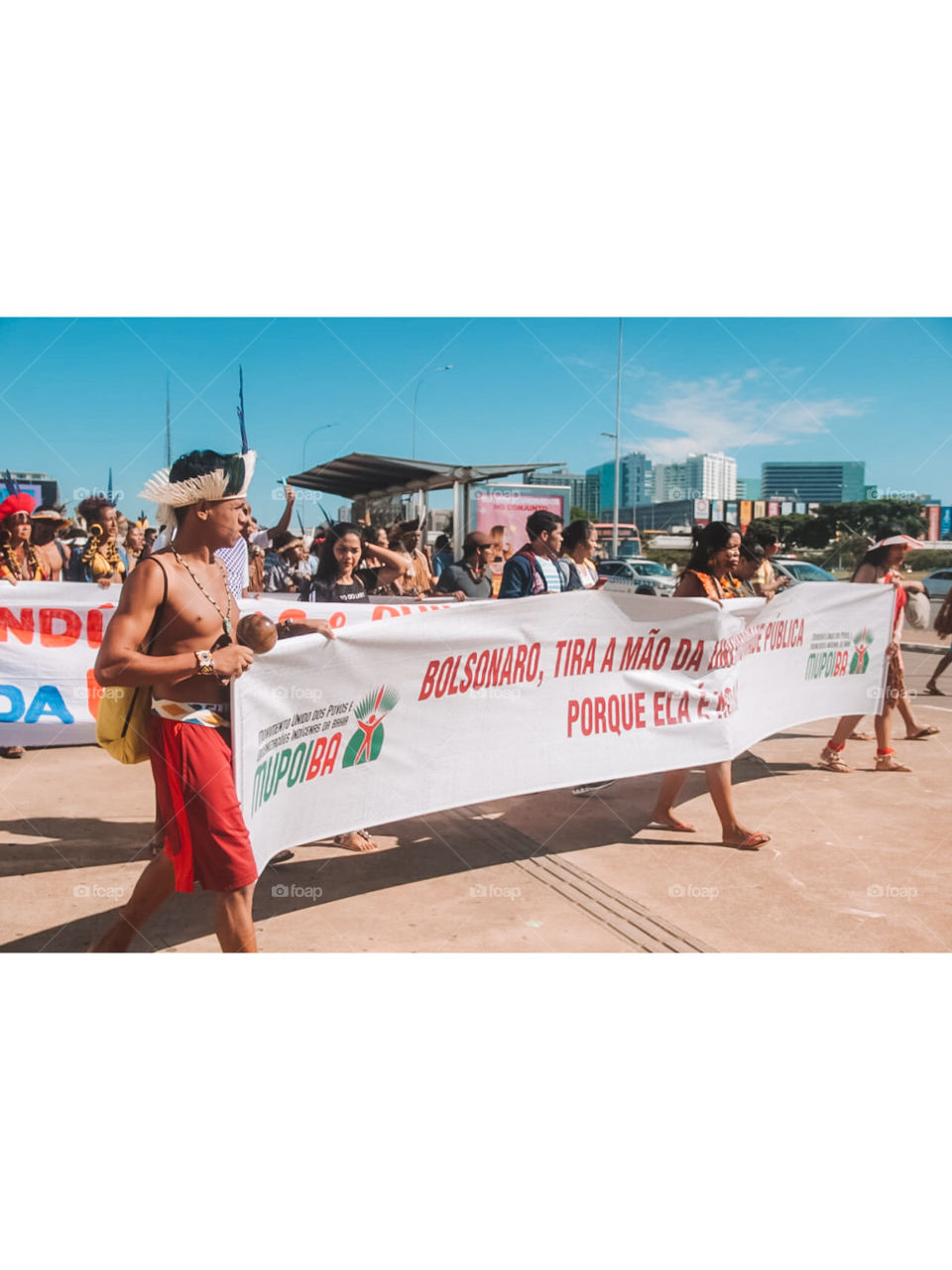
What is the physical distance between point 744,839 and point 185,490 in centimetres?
324

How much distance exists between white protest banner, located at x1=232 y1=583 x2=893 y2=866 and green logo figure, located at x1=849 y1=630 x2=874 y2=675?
1135 millimetres

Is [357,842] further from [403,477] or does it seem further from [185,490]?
[403,477]

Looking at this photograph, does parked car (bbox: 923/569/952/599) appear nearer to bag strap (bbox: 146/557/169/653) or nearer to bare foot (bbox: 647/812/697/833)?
bare foot (bbox: 647/812/697/833)

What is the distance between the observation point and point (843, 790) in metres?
6.05

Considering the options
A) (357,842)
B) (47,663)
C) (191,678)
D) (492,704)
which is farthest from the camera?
(47,663)

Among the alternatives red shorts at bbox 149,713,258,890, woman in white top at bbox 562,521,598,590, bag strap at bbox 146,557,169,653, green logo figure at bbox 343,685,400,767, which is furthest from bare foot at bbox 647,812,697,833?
bag strap at bbox 146,557,169,653

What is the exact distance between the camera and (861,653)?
675 centimetres

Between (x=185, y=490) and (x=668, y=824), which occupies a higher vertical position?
(x=185, y=490)

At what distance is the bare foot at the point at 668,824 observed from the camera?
5180 millimetres

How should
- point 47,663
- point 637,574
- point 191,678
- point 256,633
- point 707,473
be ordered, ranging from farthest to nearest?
1. point 707,473
2. point 637,574
3. point 47,663
4. point 256,633
5. point 191,678

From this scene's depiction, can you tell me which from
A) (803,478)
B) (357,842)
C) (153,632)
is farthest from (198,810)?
→ (803,478)

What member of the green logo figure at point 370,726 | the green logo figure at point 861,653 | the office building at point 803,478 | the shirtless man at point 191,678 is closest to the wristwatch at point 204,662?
the shirtless man at point 191,678

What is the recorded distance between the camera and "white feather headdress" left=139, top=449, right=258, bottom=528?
3146mm

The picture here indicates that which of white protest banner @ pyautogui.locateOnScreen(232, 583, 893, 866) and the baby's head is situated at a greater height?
the baby's head
